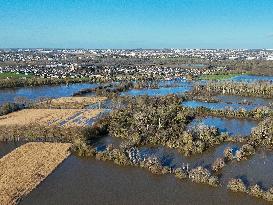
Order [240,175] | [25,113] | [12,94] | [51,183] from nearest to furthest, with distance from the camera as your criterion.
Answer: [51,183] < [240,175] < [25,113] < [12,94]

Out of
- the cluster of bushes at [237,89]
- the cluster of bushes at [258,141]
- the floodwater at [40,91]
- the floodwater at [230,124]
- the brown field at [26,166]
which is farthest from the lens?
the floodwater at [40,91]

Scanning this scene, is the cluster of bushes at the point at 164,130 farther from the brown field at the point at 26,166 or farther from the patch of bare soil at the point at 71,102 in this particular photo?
the patch of bare soil at the point at 71,102

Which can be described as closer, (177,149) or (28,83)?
(177,149)

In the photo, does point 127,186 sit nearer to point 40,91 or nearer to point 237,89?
point 237,89

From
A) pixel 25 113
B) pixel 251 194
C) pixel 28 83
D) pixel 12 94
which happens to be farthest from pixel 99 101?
pixel 251 194

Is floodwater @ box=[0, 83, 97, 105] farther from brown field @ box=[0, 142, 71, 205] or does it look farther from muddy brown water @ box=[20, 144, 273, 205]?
muddy brown water @ box=[20, 144, 273, 205]

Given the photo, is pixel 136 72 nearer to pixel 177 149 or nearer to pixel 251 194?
pixel 177 149

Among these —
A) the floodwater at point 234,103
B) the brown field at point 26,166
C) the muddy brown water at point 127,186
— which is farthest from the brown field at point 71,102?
the muddy brown water at point 127,186
